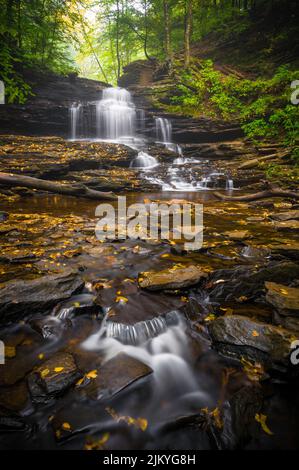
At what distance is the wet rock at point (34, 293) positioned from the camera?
8.63 feet

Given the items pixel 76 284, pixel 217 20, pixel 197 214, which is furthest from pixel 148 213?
pixel 217 20

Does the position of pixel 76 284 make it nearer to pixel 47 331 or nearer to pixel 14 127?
pixel 47 331

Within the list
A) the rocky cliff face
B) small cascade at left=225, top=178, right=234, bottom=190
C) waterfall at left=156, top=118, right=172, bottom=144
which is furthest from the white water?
waterfall at left=156, top=118, right=172, bottom=144

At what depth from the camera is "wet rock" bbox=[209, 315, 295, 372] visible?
6.75ft

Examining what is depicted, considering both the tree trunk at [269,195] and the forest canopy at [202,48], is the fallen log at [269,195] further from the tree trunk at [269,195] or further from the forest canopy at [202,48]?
the forest canopy at [202,48]

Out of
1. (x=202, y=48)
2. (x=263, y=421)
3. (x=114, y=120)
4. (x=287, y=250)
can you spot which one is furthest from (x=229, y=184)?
(x=202, y=48)

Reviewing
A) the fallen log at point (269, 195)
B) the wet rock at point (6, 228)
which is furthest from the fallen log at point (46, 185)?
the fallen log at point (269, 195)

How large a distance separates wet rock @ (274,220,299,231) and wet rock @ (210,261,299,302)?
2561 mm

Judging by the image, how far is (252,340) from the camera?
2221 mm

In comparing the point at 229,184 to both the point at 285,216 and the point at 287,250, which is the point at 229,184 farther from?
the point at 287,250

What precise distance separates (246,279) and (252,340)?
3.47ft

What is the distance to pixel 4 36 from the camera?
12453 millimetres
